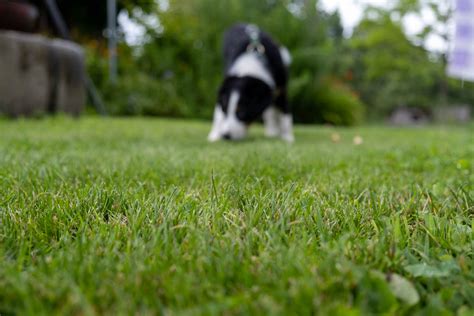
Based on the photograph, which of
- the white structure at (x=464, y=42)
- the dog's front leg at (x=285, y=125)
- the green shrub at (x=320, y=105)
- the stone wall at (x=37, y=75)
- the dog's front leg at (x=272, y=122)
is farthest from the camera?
the green shrub at (x=320, y=105)

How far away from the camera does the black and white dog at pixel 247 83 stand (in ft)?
14.4

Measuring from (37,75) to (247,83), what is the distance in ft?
11.7

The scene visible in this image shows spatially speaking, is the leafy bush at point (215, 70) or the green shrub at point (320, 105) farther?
the green shrub at point (320, 105)

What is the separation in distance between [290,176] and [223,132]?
2477 millimetres

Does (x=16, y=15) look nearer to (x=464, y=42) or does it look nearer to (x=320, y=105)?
(x=464, y=42)

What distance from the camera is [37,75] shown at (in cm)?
616

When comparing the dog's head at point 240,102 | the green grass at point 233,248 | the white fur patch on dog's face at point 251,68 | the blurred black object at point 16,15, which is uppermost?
the blurred black object at point 16,15

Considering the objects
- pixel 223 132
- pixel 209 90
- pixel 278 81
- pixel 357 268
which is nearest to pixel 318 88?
pixel 209 90

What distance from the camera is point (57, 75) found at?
6.54m

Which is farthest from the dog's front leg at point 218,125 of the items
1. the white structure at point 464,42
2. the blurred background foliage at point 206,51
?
the blurred background foliage at point 206,51

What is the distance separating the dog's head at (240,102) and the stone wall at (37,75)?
323 cm

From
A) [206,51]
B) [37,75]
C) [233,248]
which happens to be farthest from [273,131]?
[206,51]

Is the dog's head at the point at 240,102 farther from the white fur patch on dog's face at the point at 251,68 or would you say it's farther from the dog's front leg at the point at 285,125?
the dog's front leg at the point at 285,125

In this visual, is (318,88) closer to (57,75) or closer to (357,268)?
(57,75)
